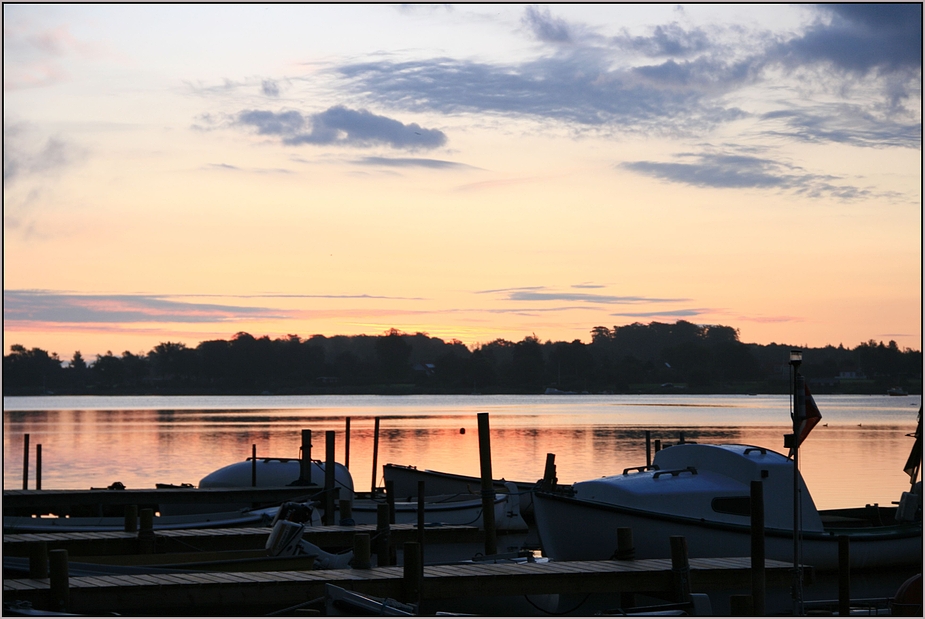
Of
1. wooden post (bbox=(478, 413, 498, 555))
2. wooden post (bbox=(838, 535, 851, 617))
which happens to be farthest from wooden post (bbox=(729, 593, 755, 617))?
wooden post (bbox=(478, 413, 498, 555))

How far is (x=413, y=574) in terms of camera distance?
567 inches

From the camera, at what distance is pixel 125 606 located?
13953 millimetres

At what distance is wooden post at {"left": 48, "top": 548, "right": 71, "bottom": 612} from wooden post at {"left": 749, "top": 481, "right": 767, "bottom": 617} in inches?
358

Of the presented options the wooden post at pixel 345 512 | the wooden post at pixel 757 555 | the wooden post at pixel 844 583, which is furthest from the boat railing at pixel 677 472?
the wooden post at pixel 757 555

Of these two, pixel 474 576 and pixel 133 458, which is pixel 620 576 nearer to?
pixel 474 576

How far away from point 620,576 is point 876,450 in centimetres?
5775

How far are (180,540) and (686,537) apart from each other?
9.56 metres

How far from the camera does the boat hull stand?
20.5m

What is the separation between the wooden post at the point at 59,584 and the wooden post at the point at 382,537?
519 centimetres

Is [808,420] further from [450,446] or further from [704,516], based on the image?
[450,446]

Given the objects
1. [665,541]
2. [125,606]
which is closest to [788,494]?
[665,541]

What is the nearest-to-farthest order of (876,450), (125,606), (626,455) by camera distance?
(125,606), (626,455), (876,450)

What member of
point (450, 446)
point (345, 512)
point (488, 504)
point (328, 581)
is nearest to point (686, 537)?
point (488, 504)

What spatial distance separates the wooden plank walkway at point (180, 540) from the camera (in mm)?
18828
